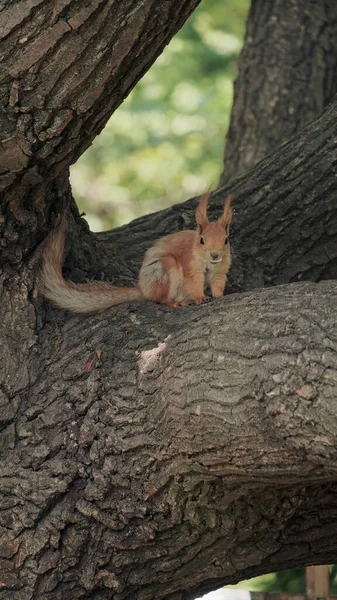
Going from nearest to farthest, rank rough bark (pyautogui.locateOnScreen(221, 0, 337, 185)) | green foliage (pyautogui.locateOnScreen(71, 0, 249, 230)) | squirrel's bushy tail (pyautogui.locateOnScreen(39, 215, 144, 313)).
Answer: squirrel's bushy tail (pyautogui.locateOnScreen(39, 215, 144, 313)), rough bark (pyautogui.locateOnScreen(221, 0, 337, 185)), green foliage (pyautogui.locateOnScreen(71, 0, 249, 230))

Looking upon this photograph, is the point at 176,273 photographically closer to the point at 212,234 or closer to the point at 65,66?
the point at 212,234

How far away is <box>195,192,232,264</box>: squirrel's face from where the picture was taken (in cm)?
448

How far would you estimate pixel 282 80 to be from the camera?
263 inches

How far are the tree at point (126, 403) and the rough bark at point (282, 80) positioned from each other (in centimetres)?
288

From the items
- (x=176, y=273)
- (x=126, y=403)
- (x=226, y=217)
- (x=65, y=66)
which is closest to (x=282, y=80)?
(x=226, y=217)

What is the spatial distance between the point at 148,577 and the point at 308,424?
1066 millimetres

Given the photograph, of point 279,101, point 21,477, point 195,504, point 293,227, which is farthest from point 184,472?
point 279,101

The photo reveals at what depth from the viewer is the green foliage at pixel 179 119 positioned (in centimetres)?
897

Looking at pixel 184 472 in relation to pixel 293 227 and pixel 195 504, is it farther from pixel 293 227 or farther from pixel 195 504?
pixel 293 227

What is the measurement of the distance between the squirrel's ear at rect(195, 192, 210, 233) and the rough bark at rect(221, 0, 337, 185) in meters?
2.05

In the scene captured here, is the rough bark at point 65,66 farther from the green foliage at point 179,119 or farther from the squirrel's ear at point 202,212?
the green foliage at point 179,119

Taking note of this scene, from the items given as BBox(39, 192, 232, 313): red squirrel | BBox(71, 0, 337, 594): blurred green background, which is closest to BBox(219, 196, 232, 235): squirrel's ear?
BBox(39, 192, 232, 313): red squirrel

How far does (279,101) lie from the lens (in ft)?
21.9

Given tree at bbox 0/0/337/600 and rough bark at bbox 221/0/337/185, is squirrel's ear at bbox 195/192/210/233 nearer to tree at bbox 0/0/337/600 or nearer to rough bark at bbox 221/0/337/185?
tree at bbox 0/0/337/600
